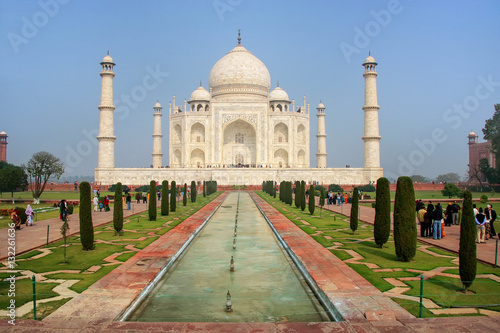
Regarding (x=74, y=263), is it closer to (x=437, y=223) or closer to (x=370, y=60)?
(x=437, y=223)

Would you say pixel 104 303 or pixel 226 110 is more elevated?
pixel 226 110

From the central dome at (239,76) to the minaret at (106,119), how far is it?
35.6 ft

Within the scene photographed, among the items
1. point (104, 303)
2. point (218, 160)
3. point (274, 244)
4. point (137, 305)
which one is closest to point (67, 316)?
point (104, 303)

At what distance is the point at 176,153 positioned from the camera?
40188 millimetres

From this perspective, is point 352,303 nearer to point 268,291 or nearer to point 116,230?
point 268,291

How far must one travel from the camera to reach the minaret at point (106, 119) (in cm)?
3234

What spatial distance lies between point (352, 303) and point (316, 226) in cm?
682

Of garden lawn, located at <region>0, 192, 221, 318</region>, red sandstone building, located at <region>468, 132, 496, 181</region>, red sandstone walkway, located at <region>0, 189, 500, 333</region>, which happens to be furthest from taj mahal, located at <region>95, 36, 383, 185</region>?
red sandstone walkway, located at <region>0, 189, 500, 333</region>

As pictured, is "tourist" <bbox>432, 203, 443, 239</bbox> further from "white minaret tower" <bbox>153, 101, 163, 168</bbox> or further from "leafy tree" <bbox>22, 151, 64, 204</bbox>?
"white minaret tower" <bbox>153, 101, 163, 168</bbox>

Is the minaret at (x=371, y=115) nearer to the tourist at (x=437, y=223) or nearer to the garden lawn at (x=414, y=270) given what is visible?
the garden lawn at (x=414, y=270)

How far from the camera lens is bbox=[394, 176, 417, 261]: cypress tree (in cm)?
690

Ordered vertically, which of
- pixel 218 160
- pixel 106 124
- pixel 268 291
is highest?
pixel 106 124

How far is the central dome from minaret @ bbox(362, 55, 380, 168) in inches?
419

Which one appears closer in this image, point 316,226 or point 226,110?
point 316,226
